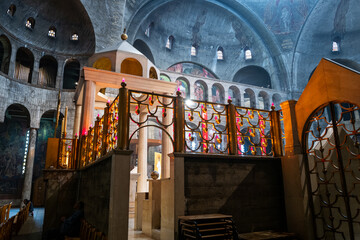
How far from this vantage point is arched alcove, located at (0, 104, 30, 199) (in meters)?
17.5

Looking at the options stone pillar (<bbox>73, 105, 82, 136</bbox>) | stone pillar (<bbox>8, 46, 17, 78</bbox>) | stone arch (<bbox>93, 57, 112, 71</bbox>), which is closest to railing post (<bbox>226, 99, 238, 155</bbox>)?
stone arch (<bbox>93, 57, 112, 71</bbox>)

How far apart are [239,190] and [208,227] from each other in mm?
1147

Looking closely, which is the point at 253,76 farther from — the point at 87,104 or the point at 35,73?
the point at 87,104

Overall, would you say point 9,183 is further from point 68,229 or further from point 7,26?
point 68,229

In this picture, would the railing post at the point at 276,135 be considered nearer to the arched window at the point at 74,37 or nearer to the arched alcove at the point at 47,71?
the arched window at the point at 74,37

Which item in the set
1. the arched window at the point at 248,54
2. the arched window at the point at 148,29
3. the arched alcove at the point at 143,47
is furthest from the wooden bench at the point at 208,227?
the arched window at the point at 248,54

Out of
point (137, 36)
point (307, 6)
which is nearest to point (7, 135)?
point (137, 36)

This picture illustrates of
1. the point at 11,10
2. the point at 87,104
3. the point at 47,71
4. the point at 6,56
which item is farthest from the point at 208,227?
the point at 47,71

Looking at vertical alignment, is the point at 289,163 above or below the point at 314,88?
below

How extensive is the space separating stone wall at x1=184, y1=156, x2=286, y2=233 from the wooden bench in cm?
34

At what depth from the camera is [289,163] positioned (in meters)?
5.00

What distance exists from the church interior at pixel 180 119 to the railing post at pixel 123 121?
16 mm

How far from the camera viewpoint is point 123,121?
4148 millimetres

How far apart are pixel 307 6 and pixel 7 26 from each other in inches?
893
